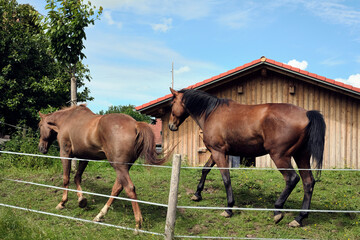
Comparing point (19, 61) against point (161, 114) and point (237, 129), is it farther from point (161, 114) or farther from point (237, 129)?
point (237, 129)

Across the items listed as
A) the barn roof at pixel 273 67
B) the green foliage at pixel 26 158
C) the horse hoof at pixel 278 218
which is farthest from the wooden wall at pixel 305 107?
the horse hoof at pixel 278 218

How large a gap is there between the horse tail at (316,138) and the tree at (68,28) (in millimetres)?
6515

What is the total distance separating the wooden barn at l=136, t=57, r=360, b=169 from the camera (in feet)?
37.6

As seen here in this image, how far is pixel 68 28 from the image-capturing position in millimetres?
9320

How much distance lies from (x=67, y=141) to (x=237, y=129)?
326 cm

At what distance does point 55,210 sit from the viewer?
642 cm

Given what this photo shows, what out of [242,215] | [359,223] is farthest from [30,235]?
[359,223]

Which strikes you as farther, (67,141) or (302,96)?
(302,96)

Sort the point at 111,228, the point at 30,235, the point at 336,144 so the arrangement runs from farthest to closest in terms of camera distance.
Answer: the point at 336,144
the point at 111,228
the point at 30,235

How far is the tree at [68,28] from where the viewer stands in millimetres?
9297

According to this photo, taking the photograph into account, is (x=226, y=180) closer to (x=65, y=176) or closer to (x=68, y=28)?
(x=65, y=176)

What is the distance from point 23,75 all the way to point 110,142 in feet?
41.1

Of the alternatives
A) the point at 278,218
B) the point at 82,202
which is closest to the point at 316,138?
the point at 278,218

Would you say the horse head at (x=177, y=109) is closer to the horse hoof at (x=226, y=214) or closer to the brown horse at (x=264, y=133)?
the brown horse at (x=264, y=133)
